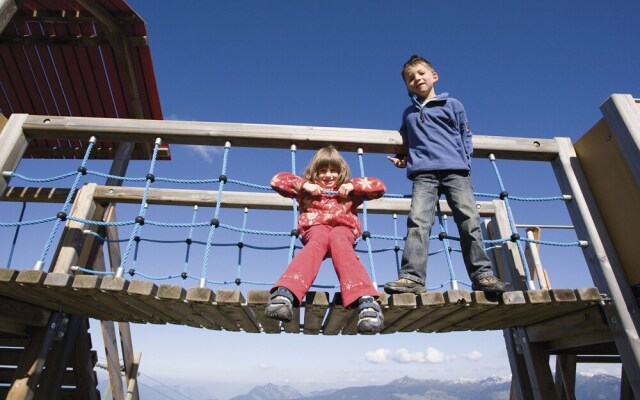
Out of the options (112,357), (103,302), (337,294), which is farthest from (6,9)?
(112,357)

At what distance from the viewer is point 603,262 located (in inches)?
111

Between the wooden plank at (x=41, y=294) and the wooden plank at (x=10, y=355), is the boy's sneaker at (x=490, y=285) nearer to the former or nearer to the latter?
the wooden plank at (x=41, y=294)

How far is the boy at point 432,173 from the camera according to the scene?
2.70m

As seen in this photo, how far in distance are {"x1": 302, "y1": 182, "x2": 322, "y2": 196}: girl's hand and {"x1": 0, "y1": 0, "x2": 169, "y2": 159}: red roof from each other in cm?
394

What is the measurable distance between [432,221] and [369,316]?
1.00m

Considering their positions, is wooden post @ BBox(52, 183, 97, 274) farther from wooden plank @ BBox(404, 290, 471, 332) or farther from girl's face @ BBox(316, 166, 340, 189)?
wooden plank @ BBox(404, 290, 471, 332)

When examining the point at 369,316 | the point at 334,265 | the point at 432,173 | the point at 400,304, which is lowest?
the point at 369,316

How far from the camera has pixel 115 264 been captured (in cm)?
498

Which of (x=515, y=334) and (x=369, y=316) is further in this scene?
(x=515, y=334)

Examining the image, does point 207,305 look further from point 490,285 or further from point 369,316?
point 490,285

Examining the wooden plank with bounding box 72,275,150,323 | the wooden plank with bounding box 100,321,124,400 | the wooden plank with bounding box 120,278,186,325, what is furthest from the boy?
the wooden plank with bounding box 100,321,124,400

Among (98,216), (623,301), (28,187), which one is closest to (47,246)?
(98,216)

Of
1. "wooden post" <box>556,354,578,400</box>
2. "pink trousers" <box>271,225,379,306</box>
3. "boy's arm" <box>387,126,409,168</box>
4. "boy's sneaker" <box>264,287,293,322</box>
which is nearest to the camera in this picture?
"boy's sneaker" <box>264,287,293,322</box>

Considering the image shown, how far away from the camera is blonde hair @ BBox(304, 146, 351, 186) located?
3.32 m
